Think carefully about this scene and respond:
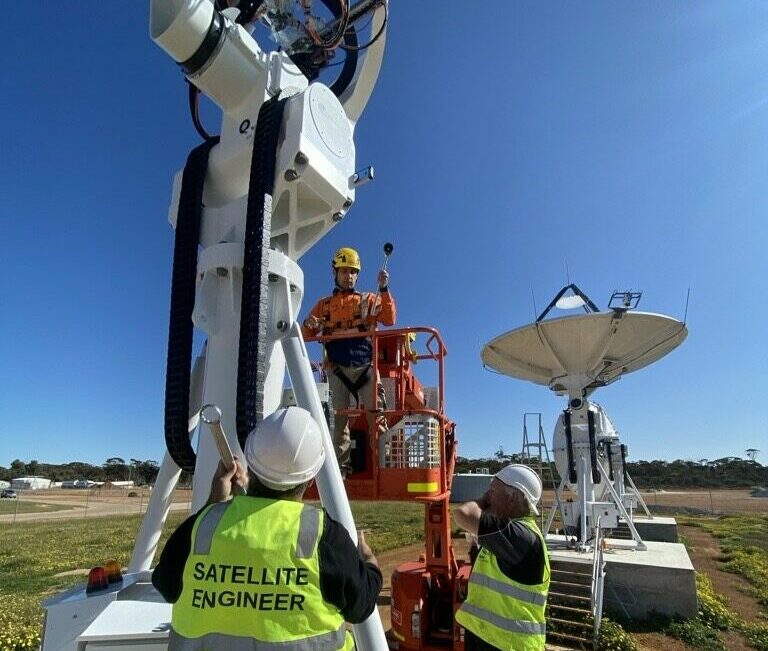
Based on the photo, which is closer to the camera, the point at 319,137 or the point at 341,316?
the point at 319,137

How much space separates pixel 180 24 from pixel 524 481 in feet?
16.3

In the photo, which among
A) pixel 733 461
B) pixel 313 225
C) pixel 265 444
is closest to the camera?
pixel 265 444

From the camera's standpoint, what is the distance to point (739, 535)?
26.6 m

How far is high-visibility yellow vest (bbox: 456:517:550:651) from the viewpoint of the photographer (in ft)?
12.1

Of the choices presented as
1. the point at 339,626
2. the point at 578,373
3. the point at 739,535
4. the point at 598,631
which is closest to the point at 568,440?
the point at 578,373

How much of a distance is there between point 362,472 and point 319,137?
3.85 metres

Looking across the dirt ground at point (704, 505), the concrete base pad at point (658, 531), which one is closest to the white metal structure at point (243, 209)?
the concrete base pad at point (658, 531)

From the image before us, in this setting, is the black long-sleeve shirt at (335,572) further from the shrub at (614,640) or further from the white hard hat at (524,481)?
the shrub at (614,640)

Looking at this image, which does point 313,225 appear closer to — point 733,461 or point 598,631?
point 598,631

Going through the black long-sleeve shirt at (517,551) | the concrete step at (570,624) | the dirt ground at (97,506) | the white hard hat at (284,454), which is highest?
the white hard hat at (284,454)

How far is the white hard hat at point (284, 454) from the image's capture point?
220 centimetres

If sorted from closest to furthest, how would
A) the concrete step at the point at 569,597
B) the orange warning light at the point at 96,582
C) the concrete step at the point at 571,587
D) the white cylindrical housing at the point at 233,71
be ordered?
the orange warning light at the point at 96,582, the white cylindrical housing at the point at 233,71, the concrete step at the point at 569,597, the concrete step at the point at 571,587

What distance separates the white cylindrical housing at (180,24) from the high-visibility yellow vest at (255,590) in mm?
4701

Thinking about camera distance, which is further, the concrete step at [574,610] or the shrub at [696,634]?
the concrete step at [574,610]
